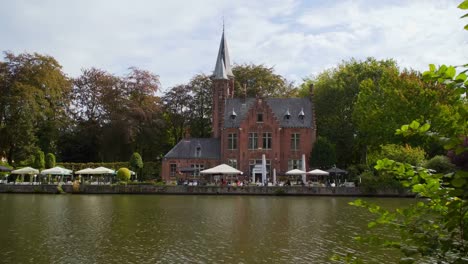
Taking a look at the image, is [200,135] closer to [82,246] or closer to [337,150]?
[337,150]

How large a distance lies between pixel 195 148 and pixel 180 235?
110ft

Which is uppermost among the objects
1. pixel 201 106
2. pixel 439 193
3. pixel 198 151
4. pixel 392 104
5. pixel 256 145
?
pixel 201 106

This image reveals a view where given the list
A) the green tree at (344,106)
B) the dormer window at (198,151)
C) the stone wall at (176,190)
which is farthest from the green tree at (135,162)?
the green tree at (344,106)

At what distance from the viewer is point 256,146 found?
165 feet

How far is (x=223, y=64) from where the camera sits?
55.5 meters

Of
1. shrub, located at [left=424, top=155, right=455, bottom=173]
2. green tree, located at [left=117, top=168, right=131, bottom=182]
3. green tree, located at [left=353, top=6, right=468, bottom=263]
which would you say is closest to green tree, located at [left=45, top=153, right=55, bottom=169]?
green tree, located at [left=117, top=168, right=131, bottom=182]

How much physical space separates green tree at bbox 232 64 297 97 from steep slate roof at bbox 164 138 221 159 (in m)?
14.1

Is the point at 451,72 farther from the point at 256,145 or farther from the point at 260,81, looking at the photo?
the point at 260,81

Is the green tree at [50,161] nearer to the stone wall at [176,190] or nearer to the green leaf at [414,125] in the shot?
the stone wall at [176,190]

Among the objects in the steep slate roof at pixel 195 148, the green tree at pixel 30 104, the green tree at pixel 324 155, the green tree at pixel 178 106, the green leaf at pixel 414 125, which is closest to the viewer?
the green leaf at pixel 414 125

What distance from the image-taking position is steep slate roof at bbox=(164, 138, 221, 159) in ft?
166

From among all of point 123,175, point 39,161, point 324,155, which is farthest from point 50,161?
point 324,155

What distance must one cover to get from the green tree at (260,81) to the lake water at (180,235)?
127 ft

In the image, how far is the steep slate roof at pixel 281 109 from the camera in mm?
51084
